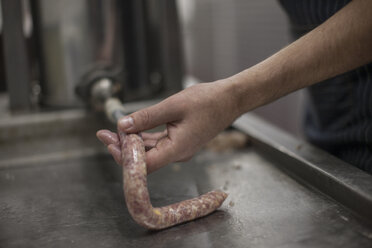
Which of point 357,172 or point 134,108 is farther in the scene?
point 134,108

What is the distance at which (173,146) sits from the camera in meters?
0.83

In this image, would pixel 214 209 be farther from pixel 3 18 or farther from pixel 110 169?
pixel 3 18

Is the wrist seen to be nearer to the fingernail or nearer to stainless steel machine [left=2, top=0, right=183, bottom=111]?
the fingernail

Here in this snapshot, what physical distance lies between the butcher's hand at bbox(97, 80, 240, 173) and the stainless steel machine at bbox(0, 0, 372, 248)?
14 cm

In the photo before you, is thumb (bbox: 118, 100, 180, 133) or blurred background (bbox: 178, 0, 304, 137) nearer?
thumb (bbox: 118, 100, 180, 133)

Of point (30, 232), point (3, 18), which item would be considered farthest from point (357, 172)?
point (3, 18)

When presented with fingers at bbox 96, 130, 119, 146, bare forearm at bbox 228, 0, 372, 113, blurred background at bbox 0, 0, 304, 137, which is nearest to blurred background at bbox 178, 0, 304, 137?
blurred background at bbox 0, 0, 304, 137

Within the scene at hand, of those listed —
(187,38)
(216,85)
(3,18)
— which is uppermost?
(3,18)

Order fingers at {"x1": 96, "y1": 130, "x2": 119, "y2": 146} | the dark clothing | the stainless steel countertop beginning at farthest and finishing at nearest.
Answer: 1. the dark clothing
2. fingers at {"x1": 96, "y1": 130, "x2": 119, "y2": 146}
3. the stainless steel countertop

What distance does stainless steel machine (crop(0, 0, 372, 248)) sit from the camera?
2.60 ft

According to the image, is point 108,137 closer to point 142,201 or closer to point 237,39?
point 142,201

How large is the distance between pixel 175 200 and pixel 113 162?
366 mm

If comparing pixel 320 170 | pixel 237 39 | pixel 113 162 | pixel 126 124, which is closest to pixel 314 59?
pixel 320 170

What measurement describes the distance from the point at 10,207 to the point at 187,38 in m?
5.02
